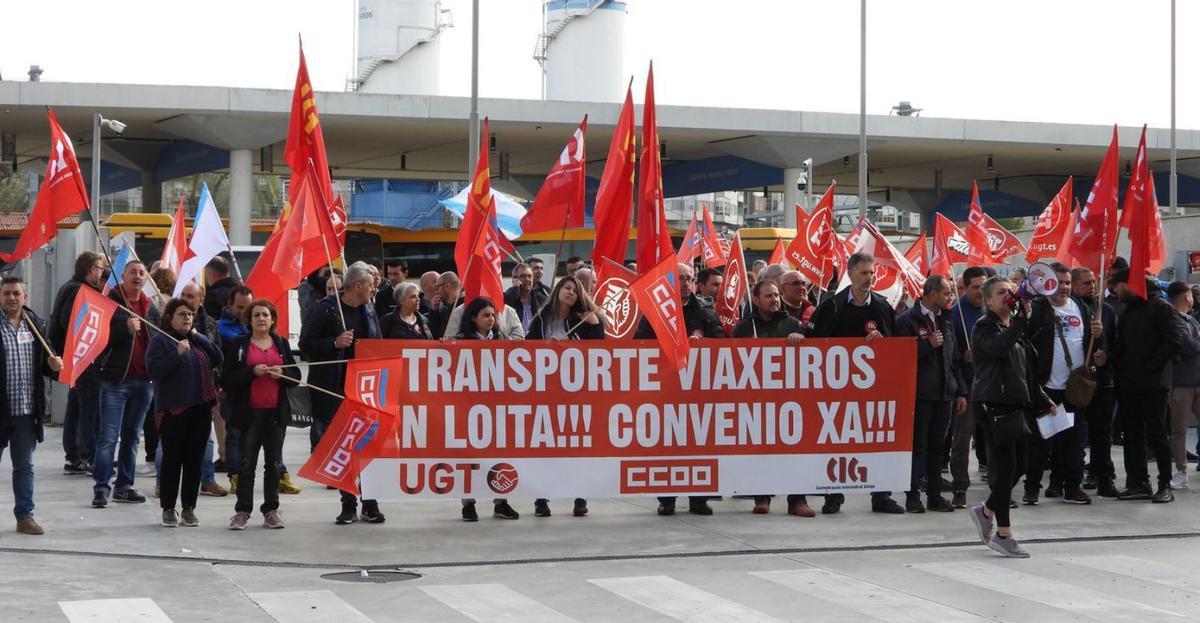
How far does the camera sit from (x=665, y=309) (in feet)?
34.9

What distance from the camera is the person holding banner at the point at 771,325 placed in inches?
434

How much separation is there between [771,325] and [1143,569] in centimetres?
324

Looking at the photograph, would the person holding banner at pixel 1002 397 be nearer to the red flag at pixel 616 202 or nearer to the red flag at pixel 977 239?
the red flag at pixel 616 202

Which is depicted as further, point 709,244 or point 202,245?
point 709,244

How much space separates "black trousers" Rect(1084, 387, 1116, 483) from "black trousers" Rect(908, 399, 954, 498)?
1644 mm

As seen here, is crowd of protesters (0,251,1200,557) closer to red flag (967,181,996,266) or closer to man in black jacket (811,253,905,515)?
man in black jacket (811,253,905,515)

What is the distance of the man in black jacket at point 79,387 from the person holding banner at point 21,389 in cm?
181

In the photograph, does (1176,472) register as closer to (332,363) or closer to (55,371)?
(332,363)

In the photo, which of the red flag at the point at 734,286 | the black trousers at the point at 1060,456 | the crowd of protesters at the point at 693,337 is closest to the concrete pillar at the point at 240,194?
the red flag at the point at 734,286

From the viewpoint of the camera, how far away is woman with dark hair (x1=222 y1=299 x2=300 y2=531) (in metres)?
10.2

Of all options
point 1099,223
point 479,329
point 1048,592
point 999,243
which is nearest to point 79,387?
point 479,329

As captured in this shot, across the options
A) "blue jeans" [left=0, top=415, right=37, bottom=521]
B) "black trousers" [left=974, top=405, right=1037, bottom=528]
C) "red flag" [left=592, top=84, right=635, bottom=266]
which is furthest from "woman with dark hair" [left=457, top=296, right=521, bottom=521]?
"black trousers" [left=974, top=405, right=1037, bottom=528]

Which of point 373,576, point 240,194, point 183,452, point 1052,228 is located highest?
point 240,194

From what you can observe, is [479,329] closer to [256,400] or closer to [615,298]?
[256,400]
